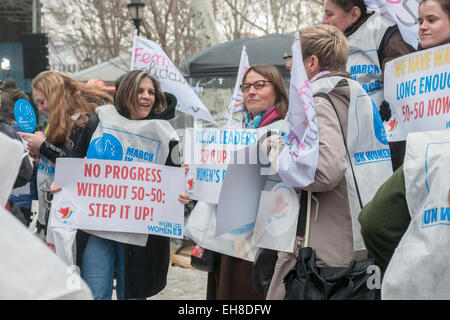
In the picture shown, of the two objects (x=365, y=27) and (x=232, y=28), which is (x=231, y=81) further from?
(x=232, y=28)

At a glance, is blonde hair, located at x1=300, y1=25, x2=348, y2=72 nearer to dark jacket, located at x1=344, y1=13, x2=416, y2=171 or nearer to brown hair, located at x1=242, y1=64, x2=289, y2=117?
dark jacket, located at x1=344, y1=13, x2=416, y2=171

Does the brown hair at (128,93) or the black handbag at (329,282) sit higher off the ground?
the brown hair at (128,93)

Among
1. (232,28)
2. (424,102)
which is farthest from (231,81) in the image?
(232,28)

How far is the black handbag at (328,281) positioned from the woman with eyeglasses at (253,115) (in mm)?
1337

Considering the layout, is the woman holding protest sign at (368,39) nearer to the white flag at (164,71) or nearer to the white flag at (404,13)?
the white flag at (404,13)

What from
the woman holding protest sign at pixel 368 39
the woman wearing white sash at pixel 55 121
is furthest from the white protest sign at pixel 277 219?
the woman wearing white sash at pixel 55 121

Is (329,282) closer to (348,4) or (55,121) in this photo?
(348,4)

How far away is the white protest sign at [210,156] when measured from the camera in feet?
14.6

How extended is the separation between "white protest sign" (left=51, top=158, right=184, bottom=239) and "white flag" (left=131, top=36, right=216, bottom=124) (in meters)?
1.65

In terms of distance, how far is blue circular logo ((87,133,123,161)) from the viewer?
4.54 meters

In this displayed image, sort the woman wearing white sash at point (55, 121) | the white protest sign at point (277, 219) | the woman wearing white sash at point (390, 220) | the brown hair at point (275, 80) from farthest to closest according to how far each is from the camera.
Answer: the woman wearing white sash at point (55, 121) < the brown hair at point (275, 80) < the white protest sign at point (277, 219) < the woman wearing white sash at point (390, 220)

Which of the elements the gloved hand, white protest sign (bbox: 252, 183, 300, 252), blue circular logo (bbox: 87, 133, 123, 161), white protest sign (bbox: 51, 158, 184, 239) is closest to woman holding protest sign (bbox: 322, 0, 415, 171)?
the gloved hand

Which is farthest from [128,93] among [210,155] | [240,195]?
[240,195]
